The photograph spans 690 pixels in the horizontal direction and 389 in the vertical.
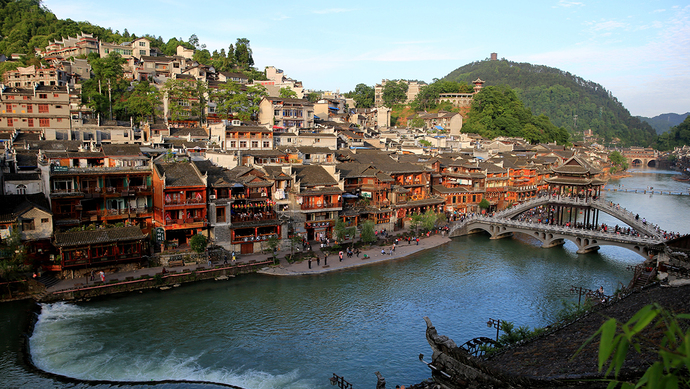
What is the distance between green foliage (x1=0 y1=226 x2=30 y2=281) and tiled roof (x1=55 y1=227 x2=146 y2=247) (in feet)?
7.39

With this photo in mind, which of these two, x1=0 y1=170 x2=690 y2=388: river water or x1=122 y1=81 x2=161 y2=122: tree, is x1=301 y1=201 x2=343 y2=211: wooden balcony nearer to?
x1=0 y1=170 x2=690 y2=388: river water

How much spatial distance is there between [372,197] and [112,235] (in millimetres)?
29558

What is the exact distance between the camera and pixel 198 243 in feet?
128

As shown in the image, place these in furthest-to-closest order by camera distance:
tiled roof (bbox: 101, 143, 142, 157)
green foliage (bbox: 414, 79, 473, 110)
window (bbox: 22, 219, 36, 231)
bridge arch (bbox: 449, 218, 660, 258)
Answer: green foliage (bbox: 414, 79, 473, 110) < bridge arch (bbox: 449, 218, 660, 258) < tiled roof (bbox: 101, 143, 142, 157) < window (bbox: 22, 219, 36, 231)

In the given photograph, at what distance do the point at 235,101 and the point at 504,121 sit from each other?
6899 cm

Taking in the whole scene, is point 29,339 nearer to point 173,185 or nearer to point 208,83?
point 173,185

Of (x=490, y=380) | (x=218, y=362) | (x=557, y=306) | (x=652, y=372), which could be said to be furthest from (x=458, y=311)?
(x=652, y=372)

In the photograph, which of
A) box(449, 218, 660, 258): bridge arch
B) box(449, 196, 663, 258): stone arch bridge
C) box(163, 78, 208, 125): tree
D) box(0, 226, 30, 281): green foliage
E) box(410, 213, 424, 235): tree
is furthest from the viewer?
box(163, 78, 208, 125): tree

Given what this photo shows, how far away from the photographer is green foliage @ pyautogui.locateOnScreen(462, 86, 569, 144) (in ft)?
370

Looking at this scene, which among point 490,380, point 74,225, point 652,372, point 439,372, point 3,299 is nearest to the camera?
point 652,372

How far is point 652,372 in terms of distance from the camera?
163 inches

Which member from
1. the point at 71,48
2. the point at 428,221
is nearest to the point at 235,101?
the point at 428,221

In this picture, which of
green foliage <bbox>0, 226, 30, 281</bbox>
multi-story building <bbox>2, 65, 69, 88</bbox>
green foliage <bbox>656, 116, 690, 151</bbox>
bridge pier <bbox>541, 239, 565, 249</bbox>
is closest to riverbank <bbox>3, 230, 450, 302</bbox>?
green foliage <bbox>0, 226, 30, 281</bbox>

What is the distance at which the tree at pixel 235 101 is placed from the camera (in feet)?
236
